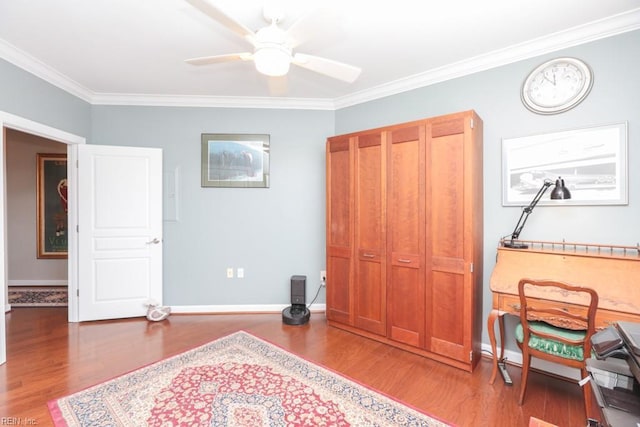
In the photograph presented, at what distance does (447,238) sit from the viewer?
7.80 feet

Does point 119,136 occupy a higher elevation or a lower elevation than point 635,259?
higher

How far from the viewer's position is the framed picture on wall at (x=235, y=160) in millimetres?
3521

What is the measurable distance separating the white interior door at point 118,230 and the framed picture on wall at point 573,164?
3.70 m

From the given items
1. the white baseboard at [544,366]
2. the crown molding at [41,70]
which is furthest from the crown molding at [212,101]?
the white baseboard at [544,366]

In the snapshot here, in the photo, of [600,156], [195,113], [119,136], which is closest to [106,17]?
[195,113]

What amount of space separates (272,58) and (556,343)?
2483mm

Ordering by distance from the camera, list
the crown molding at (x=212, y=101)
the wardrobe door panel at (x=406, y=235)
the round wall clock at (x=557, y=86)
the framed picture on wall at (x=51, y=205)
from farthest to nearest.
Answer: the framed picture on wall at (x=51, y=205)
the crown molding at (x=212, y=101)
the wardrobe door panel at (x=406, y=235)
the round wall clock at (x=557, y=86)

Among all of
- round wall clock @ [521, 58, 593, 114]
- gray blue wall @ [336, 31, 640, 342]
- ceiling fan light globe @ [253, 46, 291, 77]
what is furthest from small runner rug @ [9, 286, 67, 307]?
round wall clock @ [521, 58, 593, 114]

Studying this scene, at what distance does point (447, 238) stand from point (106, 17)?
3.06m

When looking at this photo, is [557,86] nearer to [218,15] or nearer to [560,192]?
[560,192]

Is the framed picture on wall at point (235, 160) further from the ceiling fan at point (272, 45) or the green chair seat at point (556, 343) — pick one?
the green chair seat at point (556, 343)

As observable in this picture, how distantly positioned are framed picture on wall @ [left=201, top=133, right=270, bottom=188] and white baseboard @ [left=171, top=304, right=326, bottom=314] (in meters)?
1.50

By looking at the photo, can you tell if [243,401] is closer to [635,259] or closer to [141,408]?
[141,408]

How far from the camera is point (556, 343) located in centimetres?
182
